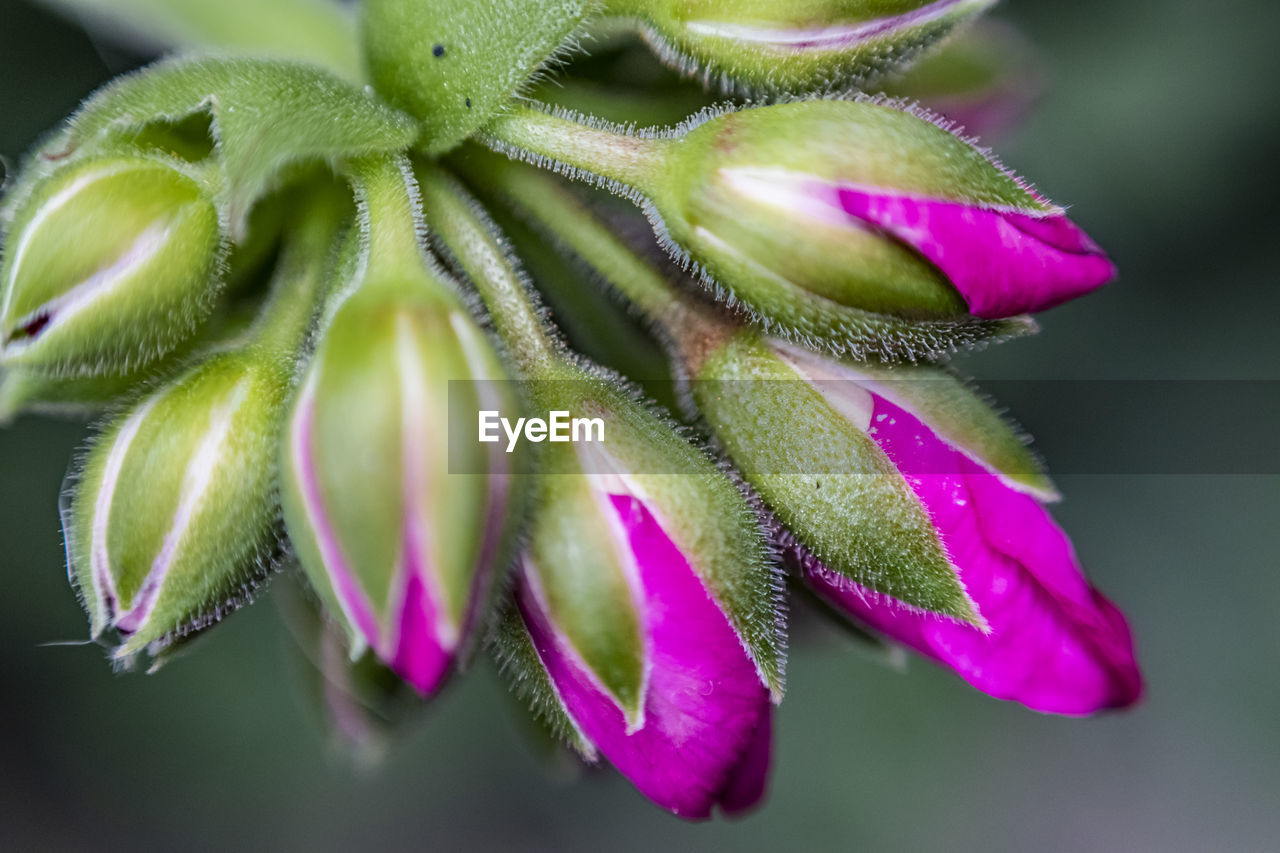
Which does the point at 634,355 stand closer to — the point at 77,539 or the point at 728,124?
the point at 728,124

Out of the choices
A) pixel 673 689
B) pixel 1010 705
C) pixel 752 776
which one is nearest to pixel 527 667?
pixel 673 689

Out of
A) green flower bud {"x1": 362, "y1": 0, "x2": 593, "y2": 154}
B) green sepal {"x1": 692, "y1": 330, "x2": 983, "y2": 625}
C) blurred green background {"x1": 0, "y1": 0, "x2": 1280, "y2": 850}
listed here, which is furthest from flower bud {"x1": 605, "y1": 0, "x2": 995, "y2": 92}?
blurred green background {"x1": 0, "y1": 0, "x2": 1280, "y2": 850}

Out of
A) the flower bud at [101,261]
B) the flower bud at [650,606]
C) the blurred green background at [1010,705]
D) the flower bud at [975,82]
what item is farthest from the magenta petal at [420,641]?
the blurred green background at [1010,705]

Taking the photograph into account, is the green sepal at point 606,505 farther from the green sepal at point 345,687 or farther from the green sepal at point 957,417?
the green sepal at point 345,687

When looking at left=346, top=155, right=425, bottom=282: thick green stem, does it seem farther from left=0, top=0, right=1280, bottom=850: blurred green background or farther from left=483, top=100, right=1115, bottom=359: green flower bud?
left=0, top=0, right=1280, bottom=850: blurred green background

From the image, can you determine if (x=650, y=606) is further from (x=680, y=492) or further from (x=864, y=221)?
(x=864, y=221)

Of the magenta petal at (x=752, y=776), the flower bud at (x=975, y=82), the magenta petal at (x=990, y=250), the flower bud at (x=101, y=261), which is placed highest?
the flower bud at (x=975, y=82)

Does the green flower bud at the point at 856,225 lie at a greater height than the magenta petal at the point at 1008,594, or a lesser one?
greater

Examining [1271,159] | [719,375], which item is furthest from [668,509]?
[1271,159]
